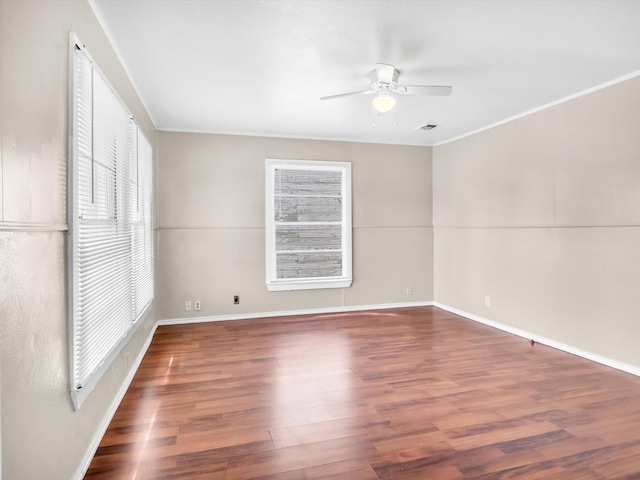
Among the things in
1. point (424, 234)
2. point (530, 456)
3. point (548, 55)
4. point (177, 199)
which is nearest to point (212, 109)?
point (177, 199)

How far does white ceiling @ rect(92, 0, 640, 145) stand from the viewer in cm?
227

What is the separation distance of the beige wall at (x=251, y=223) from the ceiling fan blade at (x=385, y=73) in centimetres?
243

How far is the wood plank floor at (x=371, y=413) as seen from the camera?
2002 millimetres

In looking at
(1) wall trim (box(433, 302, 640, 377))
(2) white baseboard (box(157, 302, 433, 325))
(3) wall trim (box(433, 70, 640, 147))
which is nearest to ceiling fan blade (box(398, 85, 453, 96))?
(3) wall trim (box(433, 70, 640, 147))

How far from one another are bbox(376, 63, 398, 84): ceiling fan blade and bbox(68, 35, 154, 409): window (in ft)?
6.45

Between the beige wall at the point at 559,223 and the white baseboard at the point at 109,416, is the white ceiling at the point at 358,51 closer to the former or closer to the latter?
the beige wall at the point at 559,223

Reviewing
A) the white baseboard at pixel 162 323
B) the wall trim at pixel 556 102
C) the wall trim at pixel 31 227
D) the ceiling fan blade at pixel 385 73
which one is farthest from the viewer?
the wall trim at pixel 556 102

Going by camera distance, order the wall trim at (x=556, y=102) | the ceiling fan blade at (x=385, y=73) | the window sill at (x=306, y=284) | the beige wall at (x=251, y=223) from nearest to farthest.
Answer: the ceiling fan blade at (x=385, y=73) < the wall trim at (x=556, y=102) < the beige wall at (x=251, y=223) < the window sill at (x=306, y=284)

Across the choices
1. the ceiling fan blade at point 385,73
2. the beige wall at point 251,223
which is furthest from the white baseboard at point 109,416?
the ceiling fan blade at point 385,73

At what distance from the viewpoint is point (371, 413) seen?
2.56 metres

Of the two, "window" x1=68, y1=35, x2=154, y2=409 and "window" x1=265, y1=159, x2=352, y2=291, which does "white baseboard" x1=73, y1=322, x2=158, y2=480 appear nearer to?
"window" x1=68, y1=35, x2=154, y2=409

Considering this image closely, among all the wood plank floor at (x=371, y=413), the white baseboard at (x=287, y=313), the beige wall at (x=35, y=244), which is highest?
the beige wall at (x=35, y=244)

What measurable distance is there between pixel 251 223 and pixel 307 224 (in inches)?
31.7

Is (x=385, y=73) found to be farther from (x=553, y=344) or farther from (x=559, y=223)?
(x=553, y=344)
